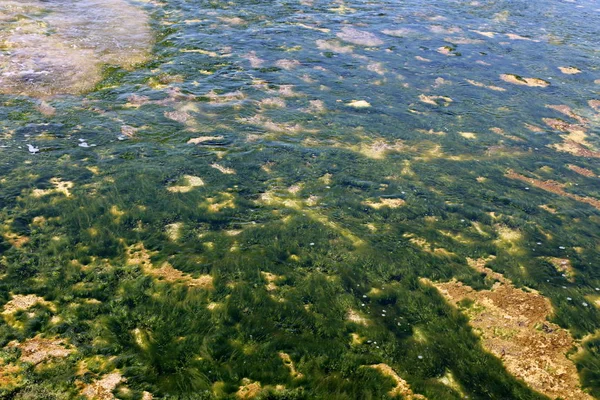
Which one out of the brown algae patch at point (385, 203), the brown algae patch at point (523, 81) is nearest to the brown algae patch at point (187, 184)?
the brown algae patch at point (385, 203)

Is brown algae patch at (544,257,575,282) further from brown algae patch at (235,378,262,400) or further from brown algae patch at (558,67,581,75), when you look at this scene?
brown algae patch at (558,67,581,75)

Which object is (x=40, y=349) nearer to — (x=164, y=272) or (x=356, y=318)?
(x=164, y=272)

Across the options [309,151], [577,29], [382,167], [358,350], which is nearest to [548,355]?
[358,350]

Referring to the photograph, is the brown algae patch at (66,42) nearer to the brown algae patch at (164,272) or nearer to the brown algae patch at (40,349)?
the brown algae patch at (164,272)

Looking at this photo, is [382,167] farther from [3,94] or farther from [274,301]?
[3,94]

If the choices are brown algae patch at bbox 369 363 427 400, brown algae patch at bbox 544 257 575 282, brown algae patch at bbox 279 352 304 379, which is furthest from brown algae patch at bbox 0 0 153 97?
brown algae patch at bbox 544 257 575 282

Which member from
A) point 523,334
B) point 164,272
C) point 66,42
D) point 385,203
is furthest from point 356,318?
point 66,42

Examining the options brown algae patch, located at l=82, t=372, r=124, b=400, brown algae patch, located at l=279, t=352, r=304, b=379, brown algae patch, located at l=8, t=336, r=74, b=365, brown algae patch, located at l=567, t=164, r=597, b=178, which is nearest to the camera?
brown algae patch, located at l=82, t=372, r=124, b=400
